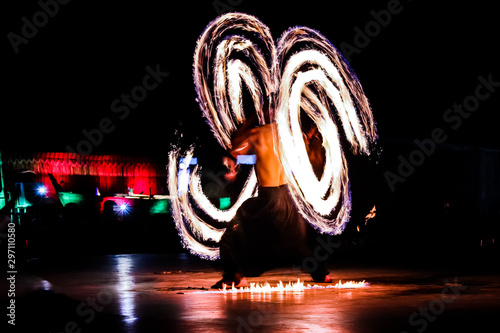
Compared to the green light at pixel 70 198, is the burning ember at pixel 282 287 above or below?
below

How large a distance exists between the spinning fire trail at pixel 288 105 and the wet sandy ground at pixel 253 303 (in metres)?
1.01

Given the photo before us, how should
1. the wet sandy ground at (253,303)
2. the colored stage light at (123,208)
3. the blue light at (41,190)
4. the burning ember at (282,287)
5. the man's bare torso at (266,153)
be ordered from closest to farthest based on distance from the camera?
the wet sandy ground at (253,303) < the burning ember at (282,287) < the man's bare torso at (266,153) < the blue light at (41,190) < the colored stage light at (123,208)

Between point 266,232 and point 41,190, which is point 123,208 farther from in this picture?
point 266,232

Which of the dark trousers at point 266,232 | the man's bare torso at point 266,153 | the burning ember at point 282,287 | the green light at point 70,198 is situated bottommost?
the burning ember at point 282,287

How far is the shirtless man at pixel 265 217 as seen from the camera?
356 inches

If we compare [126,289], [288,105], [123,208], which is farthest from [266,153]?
[123,208]

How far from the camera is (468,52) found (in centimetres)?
1700

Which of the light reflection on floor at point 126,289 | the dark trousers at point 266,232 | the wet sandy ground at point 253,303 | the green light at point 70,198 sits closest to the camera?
the wet sandy ground at point 253,303

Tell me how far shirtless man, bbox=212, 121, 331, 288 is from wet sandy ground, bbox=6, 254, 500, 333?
2.30ft

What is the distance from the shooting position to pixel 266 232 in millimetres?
9102

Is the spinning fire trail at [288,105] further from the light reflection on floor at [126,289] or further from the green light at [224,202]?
the green light at [224,202]

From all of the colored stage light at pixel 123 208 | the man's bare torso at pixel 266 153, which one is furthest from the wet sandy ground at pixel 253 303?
the colored stage light at pixel 123 208

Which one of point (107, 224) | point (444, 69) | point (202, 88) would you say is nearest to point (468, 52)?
point (444, 69)

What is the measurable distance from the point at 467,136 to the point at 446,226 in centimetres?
232
